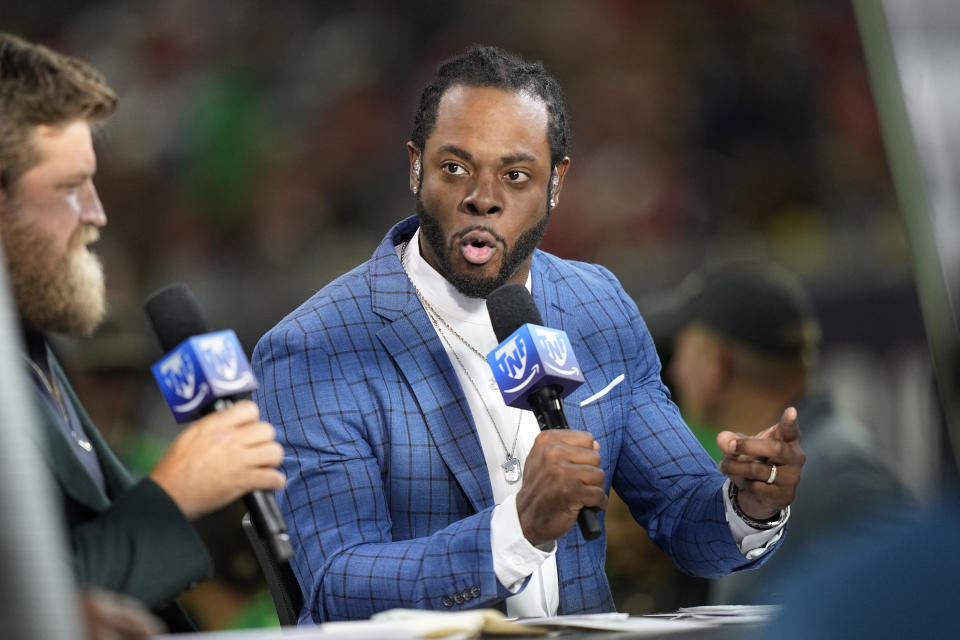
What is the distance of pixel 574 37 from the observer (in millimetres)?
2338

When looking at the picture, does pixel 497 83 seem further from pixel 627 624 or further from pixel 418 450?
pixel 627 624

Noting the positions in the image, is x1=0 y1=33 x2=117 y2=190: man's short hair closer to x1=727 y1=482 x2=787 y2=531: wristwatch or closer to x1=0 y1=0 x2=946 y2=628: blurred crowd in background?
x1=0 y1=0 x2=946 y2=628: blurred crowd in background

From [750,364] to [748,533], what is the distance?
2.61ft

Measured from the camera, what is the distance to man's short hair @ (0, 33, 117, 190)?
4.11ft

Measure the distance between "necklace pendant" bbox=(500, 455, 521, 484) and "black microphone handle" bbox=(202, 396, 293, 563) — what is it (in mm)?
563

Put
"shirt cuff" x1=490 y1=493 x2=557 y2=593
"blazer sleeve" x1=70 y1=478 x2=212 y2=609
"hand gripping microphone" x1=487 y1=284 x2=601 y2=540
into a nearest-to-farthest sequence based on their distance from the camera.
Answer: "blazer sleeve" x1=70 y1=478 x2=212 y2=609
"hand gripping microphone" x1=487 y1=284 x2=601 y2=540
"shirt cuff" x1=490 y1=493 x2=557 y2=593

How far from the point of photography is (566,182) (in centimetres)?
226

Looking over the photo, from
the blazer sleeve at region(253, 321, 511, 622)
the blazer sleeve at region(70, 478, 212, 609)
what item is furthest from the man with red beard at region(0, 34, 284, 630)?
the blazer sleeve at region(253, 321, 511, 622)

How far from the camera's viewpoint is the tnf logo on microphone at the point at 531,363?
1.39 metres

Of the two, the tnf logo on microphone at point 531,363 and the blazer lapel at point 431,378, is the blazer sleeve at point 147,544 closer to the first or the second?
the tnf logo on microphone at point 531,363

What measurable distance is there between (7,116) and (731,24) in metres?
Result: 1.71

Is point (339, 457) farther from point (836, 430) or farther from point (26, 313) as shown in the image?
point (836, 430)

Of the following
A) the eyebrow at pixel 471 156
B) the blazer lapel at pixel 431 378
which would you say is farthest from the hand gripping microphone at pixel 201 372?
the eyebrow at pixel 471 156

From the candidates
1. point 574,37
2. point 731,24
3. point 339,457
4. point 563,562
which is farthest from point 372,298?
point 731,24
